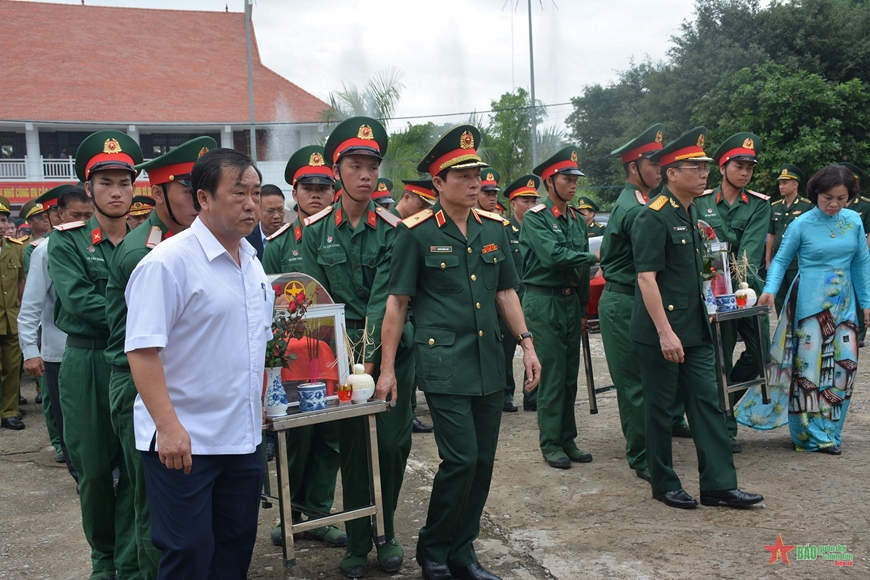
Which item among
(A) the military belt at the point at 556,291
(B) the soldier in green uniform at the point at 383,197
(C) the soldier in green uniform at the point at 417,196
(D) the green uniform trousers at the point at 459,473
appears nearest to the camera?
(D) the green uniform trousers at the point at 459,473

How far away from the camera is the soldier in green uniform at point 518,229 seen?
8.30 meters

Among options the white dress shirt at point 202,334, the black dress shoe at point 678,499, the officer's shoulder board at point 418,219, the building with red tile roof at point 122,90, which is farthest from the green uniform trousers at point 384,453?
the building with red tile roof at point 122,90

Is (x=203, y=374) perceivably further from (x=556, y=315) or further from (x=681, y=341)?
(x=556, y=315)

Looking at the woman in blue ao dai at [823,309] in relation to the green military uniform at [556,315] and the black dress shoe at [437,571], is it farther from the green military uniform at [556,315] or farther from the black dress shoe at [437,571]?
the black dress shoe at [437,571]

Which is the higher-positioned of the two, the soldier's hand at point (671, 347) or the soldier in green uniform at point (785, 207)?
the soldier in green uniform at point (785, 207)

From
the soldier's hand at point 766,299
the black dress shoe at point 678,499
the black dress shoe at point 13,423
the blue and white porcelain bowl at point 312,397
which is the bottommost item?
the black dress shoe at point 678,499

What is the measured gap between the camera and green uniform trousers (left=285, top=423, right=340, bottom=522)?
488cm

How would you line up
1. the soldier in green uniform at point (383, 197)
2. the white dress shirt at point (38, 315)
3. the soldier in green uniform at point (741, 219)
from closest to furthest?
the white dress shirt at point (38, 315)
the soldier in green uniform at point (741, 219)
the soldier in green uniform at point (383, 197)

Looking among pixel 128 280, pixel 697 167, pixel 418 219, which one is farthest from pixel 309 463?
pixel 697 167

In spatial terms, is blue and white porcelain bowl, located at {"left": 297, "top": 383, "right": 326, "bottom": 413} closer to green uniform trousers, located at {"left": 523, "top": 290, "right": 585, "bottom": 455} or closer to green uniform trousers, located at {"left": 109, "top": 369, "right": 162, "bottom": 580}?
green uniform trousers, located at {"left": 109, "top": 369, "right": 162, "bottom": 580}

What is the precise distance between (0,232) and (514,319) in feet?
22.0

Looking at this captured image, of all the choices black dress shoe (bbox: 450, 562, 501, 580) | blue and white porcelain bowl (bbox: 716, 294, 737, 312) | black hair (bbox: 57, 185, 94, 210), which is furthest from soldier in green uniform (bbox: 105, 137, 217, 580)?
blue and white porcelain bowl (bbox: 716, 294, 737, 312)

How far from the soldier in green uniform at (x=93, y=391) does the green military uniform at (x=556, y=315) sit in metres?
3.13

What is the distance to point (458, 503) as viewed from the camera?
13.3ft
